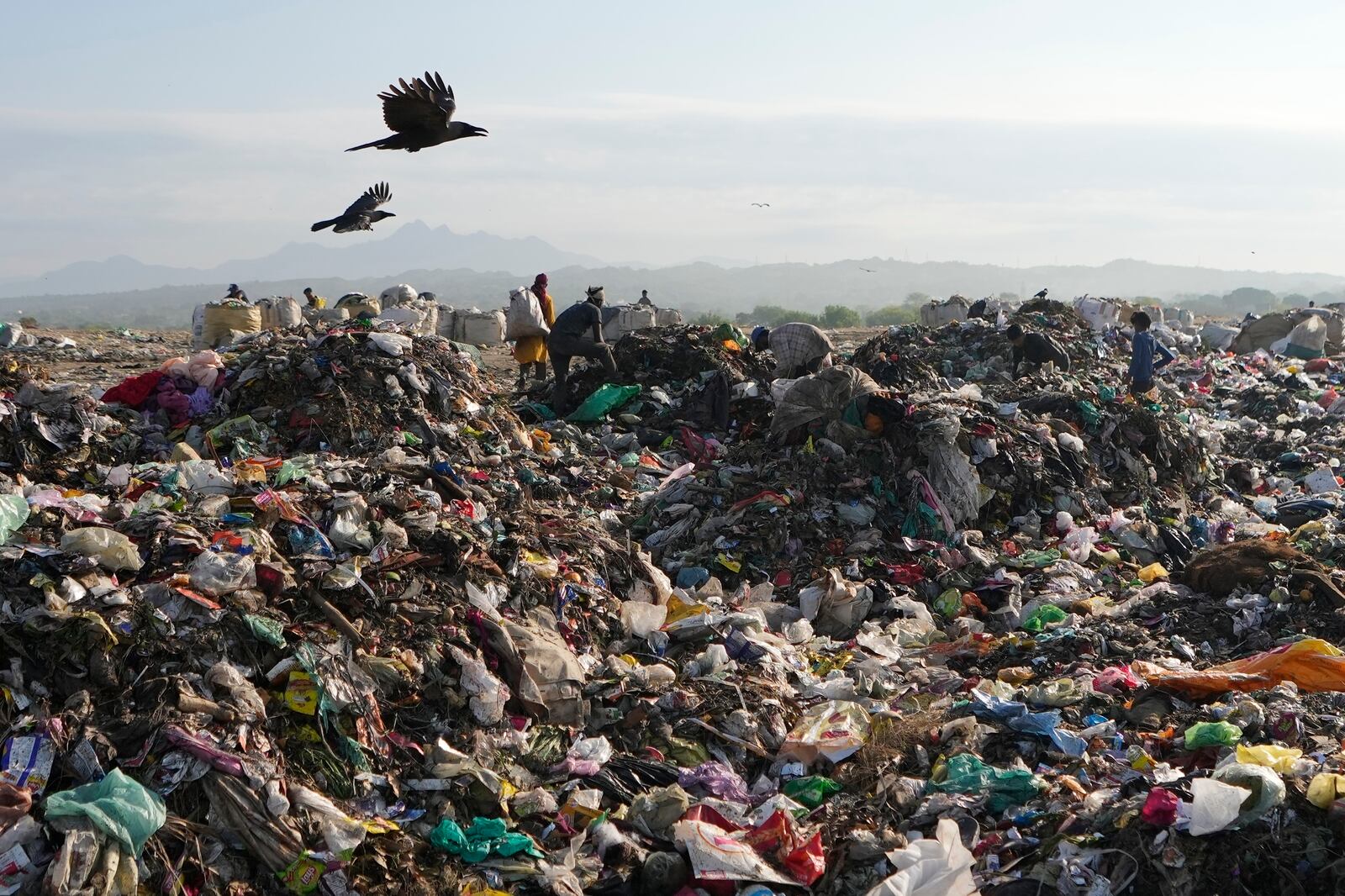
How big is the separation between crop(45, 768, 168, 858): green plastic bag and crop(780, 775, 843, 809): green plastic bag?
227 centimetres

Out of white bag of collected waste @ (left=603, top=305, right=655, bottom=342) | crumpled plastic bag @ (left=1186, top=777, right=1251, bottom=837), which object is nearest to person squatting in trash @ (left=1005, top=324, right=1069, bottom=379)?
white bag of collected waste @ (left=603, top=305, right=655, bottom=342)

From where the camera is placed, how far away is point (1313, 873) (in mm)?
3057

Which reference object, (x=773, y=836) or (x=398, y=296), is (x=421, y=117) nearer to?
(x=773, y=836)

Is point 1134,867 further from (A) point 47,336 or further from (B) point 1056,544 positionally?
(A) point 47,336

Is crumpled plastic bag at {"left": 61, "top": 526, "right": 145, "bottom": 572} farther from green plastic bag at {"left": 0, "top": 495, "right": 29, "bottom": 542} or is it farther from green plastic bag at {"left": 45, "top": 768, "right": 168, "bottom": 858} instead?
green plastic bag at {"left": 45, "top": 768, "right": 168, "bottom": 858}

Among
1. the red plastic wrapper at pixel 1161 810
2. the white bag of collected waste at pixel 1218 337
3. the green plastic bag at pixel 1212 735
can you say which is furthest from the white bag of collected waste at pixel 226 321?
the white bag of collected waste at pixel 1218 337

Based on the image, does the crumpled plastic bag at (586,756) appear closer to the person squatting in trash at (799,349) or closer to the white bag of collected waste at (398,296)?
the person squatting in trash at (799,349)

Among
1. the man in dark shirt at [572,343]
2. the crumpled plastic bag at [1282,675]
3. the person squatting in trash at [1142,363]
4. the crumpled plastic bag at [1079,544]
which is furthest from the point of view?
the man in dark shirt at [572,343]

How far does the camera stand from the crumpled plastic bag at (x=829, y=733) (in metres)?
4.27

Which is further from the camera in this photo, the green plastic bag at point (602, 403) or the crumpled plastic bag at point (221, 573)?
the green plastic bag at point (602, 403)

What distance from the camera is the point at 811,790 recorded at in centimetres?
404

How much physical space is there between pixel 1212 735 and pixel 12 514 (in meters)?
5.00

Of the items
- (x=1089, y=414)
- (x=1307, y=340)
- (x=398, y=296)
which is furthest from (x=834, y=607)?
(x=1307, y=340)

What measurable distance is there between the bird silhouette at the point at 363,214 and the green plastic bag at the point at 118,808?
4383mm
